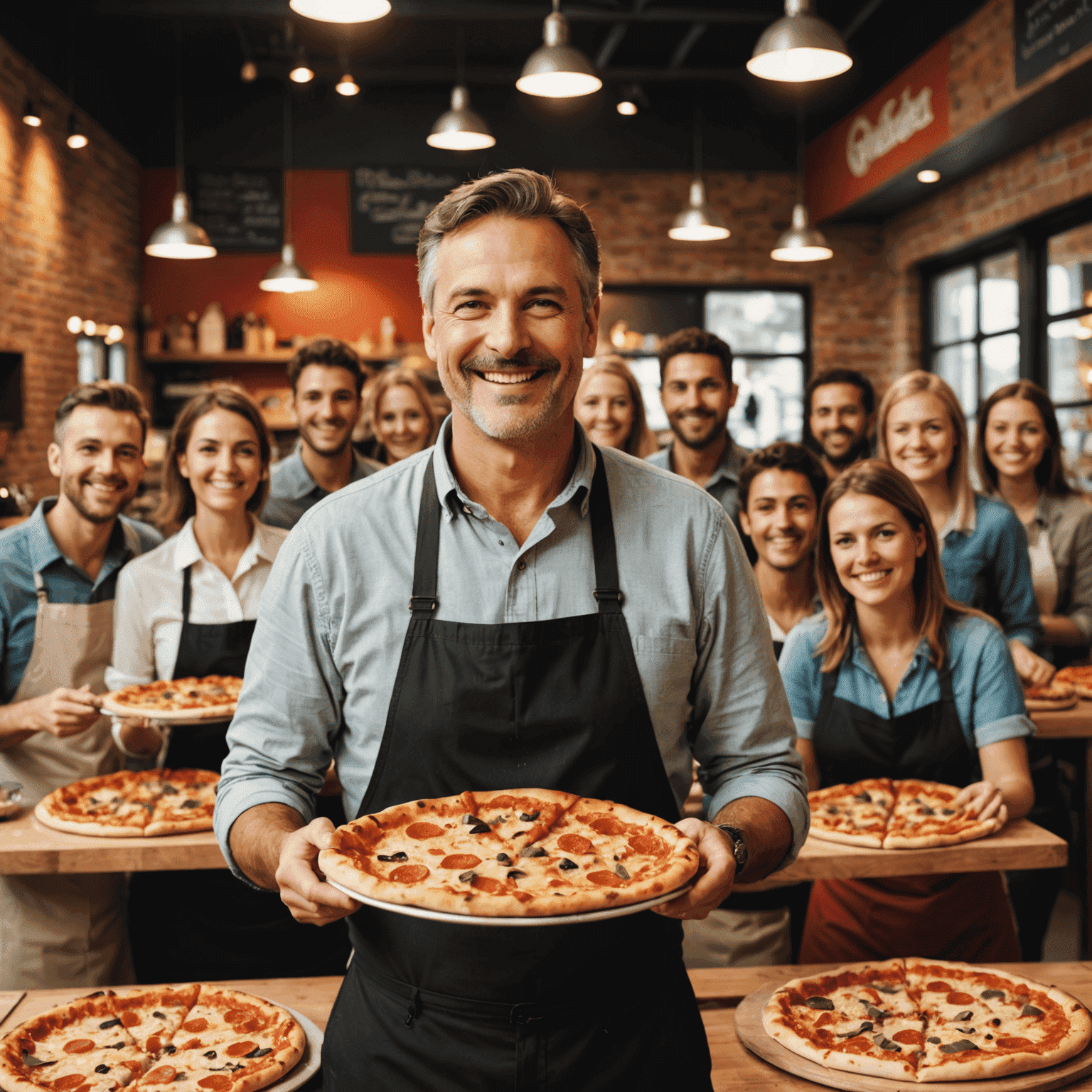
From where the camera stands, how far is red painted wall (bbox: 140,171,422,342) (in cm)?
864

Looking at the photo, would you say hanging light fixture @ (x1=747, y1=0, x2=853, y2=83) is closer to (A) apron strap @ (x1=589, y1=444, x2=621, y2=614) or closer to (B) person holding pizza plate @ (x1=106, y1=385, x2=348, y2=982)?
(B) person holding pizza plate @ (x1=106, y1=385, x2=348, y2=982)

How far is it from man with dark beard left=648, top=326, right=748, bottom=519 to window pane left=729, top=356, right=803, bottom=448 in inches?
192

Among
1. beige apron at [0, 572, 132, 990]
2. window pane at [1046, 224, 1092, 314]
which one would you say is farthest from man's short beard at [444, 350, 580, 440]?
window pane at [1046, 224, 1092, 314]

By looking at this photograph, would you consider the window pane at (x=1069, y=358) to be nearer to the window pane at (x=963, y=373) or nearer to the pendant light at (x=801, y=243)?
the window pane at (x=963, y=373)

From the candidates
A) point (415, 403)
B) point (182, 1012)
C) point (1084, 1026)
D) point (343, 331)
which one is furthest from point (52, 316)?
point (1084, 1026)

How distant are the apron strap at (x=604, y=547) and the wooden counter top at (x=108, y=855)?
1225mm

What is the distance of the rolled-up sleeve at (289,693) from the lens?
1.50 metres

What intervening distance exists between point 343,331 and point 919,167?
4228mm

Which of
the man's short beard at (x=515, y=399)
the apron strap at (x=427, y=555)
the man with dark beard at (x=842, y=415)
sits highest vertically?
the man with dark beard at (x=842, y=415)

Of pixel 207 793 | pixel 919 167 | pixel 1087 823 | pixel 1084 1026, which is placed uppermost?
pixel 919 167

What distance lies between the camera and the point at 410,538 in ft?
5.06

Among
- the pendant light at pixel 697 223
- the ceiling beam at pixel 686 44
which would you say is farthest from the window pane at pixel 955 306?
the ceiling beam at pixel 686 44

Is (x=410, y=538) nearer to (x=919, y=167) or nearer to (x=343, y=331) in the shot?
(x=919, y=167)

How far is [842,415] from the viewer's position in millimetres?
4324
